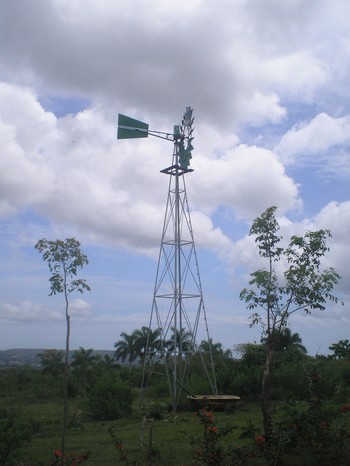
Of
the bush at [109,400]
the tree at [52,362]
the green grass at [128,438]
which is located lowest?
the green grass at [128,438]

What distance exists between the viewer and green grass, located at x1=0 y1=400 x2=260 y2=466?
870cm

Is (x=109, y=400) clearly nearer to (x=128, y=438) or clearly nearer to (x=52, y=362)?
(x=128, y=438)

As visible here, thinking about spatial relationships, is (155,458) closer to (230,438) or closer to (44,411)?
(230,438)

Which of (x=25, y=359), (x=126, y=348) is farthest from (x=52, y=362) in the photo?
(x=25, y=359)

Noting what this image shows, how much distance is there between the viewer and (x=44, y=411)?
1820 centimetres

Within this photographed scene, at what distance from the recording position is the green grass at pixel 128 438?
870 cm

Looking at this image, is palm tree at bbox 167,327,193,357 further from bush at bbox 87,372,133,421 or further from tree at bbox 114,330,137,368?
tree at bbox 114,330,137,368

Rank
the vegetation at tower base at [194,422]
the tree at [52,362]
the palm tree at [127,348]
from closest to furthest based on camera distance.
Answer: the vegetation at tower base at [194,422], the tree at [52,362], the palm tree at [127,348]

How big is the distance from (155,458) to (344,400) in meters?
10.4

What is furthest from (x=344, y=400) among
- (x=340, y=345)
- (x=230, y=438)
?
(x=230, y=438)

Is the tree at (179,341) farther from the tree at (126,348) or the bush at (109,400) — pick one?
the tree at (126,348)

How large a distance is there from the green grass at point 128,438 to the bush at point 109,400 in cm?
40

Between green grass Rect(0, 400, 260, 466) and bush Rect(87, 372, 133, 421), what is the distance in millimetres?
404

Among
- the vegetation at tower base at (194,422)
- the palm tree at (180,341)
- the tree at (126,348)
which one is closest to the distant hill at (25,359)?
the tree at (126,348)
